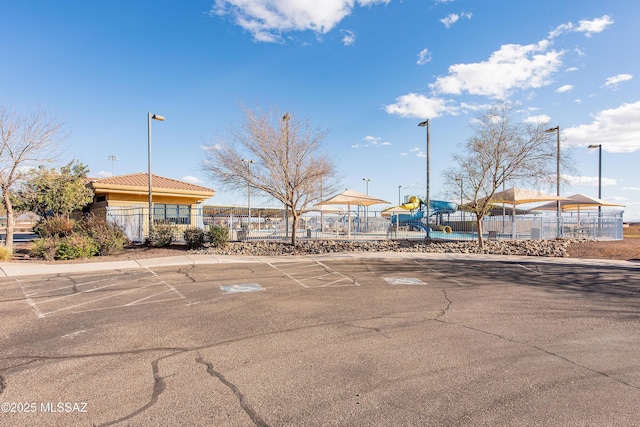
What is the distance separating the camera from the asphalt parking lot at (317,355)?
10.8ft

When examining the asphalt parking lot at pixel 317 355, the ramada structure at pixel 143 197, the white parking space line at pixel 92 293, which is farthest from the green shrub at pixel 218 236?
the asphalt parking lot at pixel 317 355

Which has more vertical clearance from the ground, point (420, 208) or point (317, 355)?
point (420, 208)

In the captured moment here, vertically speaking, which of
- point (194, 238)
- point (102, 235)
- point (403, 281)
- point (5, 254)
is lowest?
point (403, 281)

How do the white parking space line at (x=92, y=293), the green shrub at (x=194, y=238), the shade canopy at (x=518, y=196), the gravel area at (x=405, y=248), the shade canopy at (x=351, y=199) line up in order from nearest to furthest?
the white parking space line at (x=92, y=293)
the gravel area at (x=405, y=248)
the green shrub at (x=194, y=238)
the shade canopy at (x=518, y=196)
the shade canopy at (x=351, y=199)

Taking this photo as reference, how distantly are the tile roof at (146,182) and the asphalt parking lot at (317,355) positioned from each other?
1678 centimetres

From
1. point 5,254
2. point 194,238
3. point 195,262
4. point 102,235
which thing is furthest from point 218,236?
point 5,254

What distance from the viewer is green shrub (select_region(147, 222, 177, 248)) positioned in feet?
55.5

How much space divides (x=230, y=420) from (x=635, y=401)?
3789 mm

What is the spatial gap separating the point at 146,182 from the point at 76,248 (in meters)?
12.9

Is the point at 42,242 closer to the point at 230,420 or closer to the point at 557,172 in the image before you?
the point at 230,420

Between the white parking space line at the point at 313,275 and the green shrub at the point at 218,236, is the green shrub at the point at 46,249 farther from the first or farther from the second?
the white parking space line at the point at 313,275

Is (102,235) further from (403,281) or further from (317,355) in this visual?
(317,355)

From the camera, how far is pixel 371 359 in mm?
4508

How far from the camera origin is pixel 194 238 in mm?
16656
